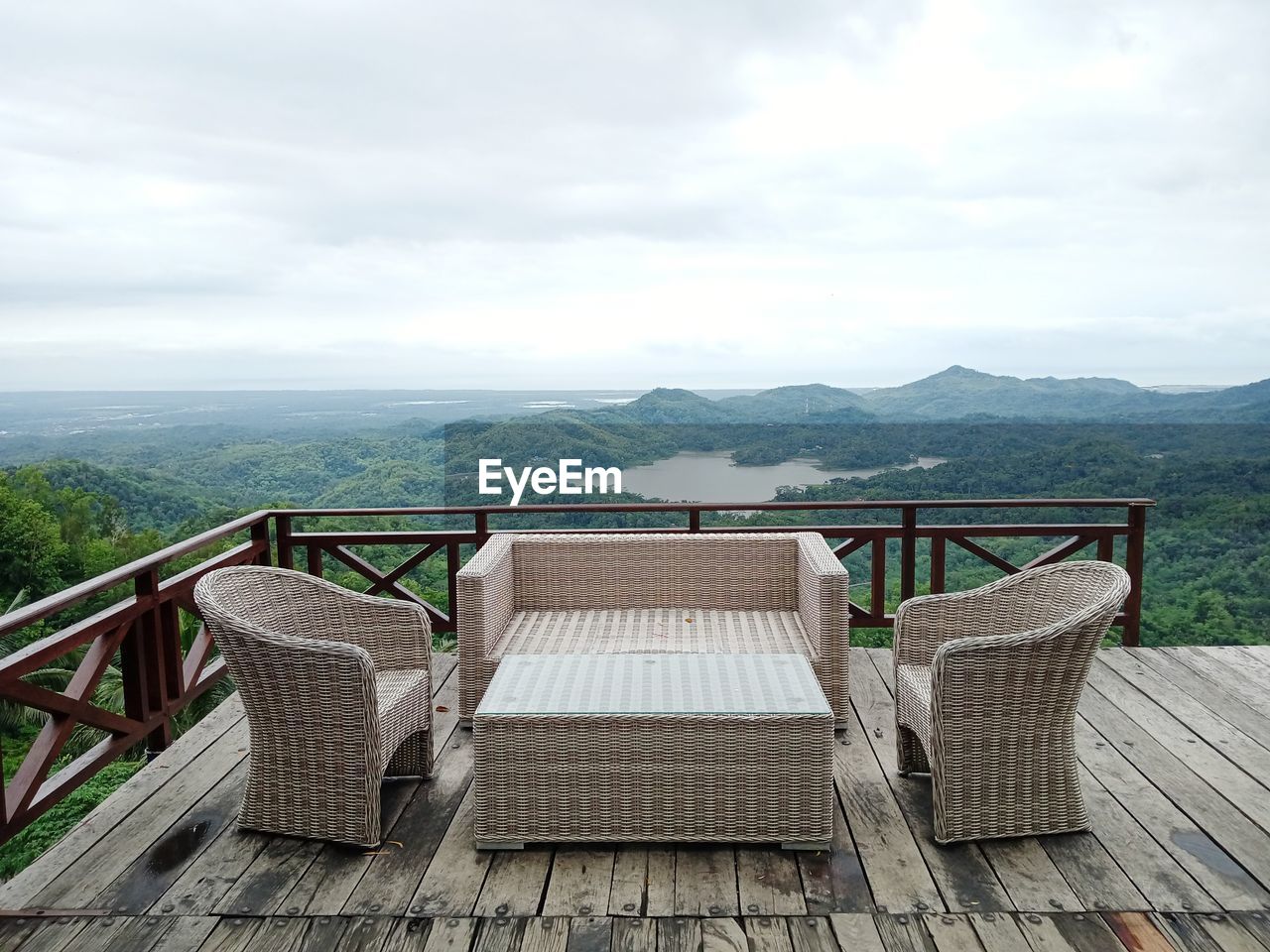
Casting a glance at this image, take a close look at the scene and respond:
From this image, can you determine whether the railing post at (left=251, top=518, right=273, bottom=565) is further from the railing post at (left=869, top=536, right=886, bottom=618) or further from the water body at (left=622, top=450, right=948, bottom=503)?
the railing post at (left=869, top=536, right=886, bottom=618)

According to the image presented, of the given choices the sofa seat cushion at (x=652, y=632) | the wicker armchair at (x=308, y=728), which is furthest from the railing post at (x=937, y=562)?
the wicker armchair at (x=308, y=728)

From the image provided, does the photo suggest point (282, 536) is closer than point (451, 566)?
Yes

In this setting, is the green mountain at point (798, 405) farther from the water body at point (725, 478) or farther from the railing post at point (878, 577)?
the railing post at point (878, 577)

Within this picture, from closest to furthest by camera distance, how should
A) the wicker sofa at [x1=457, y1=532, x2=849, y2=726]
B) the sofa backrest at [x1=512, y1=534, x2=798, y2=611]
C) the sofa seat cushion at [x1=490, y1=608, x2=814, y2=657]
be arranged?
the sofa seat cushion at [x1=490, y1=608, x2=814, y2=657] → the wicker sofa at [x1=457, y1=532, x2=849, y2=726] → the sofa backrest at [x1=512, y1=534, x2=798, y2=611]

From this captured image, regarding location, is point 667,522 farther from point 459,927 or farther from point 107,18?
point 107,18

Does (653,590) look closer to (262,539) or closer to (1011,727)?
(1011,727)

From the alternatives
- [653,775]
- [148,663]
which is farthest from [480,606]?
[148,663]

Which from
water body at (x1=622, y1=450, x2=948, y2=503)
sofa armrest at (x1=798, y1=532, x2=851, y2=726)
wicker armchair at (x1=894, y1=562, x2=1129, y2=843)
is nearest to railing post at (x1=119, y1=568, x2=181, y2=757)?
sofa armrest at (x1=798, y1=532, x2=851, y2=726)
